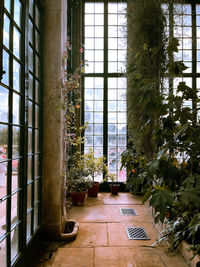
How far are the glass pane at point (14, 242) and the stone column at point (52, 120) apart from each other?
27.0 inches

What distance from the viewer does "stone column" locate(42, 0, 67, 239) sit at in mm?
2355

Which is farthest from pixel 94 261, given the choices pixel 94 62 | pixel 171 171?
pixel 94 62

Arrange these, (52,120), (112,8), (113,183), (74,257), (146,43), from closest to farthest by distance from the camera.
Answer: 1. (74,257)
2. (52,120)
3. (146,43)
4. (113,183)
5. (112,8)

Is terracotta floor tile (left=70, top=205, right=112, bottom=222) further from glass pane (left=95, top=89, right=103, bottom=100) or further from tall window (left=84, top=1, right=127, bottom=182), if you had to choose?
glass pane (left=95, top=89, right=103, bottom=100)

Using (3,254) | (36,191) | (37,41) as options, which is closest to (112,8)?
(37,41)

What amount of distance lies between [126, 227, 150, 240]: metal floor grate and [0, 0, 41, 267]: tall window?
109 cm

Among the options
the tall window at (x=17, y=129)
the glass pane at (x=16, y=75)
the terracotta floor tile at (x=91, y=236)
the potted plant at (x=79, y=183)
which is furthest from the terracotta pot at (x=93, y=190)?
the glass pane at (x=16, y=75)

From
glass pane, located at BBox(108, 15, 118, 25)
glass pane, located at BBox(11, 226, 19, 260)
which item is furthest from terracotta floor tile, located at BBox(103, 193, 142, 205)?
glass pane, located at BBox(108, 15, 118, 25)

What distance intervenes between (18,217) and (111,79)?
3.78m

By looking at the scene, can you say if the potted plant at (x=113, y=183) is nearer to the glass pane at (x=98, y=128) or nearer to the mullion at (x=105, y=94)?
the mullion at (x=105, y=94)

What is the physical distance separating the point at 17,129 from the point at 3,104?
312 mm

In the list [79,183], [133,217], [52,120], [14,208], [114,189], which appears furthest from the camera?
[114,189]

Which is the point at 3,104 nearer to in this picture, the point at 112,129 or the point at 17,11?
the point at 17,11

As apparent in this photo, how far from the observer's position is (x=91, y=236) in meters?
2.46
